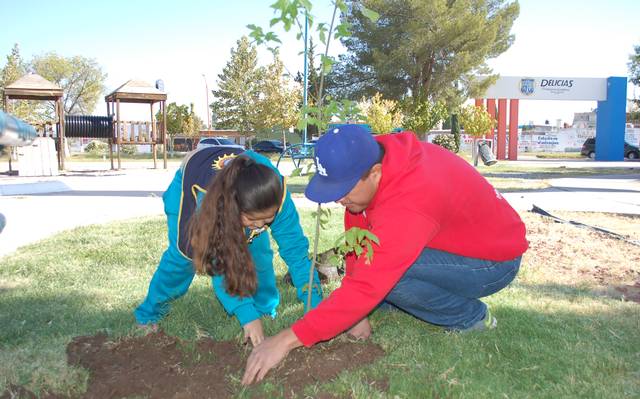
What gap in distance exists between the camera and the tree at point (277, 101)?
37.8m

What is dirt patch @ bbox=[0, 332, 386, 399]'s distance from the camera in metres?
2.21

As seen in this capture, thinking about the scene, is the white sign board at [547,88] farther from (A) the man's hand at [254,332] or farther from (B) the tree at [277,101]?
(A) the man's hand at [254,332]

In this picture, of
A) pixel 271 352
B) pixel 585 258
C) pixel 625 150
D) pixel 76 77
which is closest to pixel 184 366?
pixel 271 352

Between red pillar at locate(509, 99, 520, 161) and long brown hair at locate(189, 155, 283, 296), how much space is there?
110 ft

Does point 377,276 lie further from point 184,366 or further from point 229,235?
point 184,366

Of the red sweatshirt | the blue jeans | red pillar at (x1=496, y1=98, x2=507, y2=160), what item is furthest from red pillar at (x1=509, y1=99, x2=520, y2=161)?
the red sweatshirt

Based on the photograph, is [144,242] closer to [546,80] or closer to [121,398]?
[121,398]

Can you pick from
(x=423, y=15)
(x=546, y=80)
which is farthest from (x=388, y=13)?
(x=546, y=80)

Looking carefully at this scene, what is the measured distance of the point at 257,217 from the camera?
2375 mm

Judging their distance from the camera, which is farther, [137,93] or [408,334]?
[137,93]

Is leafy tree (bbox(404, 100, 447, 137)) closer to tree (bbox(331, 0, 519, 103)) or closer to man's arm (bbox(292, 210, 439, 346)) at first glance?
tree (bbox(331, 0, 519, 103))

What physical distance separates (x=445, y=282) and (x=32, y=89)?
1697 cm

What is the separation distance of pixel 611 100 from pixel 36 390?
124 ft

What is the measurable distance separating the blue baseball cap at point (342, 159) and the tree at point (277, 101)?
118ft
